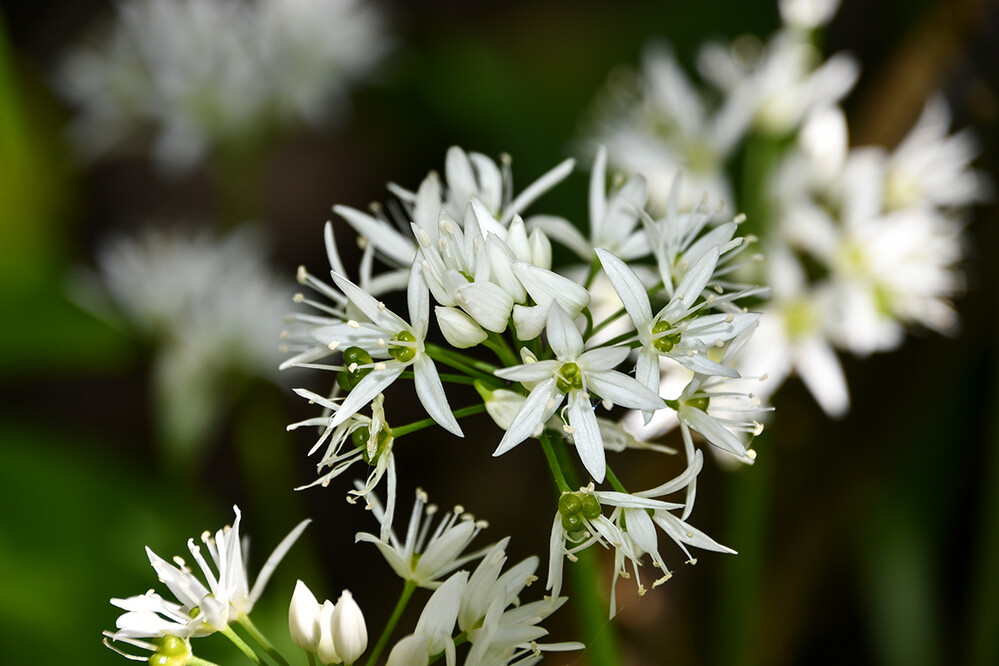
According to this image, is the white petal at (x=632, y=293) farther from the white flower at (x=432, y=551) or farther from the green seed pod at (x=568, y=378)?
the white flower at (x=432, y=551)

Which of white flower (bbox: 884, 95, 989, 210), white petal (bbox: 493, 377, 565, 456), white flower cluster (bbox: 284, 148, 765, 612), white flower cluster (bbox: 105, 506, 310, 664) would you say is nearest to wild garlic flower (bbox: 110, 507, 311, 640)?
white flower cluster (bbox: 105, 506, 310, 664)

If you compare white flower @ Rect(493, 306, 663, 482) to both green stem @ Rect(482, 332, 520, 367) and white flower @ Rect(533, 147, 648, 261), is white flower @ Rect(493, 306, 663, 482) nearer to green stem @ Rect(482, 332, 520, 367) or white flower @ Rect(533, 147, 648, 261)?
green stem @ Rect(482, 332, 520, 367)

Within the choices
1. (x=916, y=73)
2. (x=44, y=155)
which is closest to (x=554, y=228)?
(x=916, y=73)

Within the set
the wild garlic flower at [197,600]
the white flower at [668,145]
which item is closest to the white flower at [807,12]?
the white flower at [668,145]

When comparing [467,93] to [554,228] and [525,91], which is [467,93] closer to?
[525,91]

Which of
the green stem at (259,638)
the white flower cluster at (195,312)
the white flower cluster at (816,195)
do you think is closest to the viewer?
the green stem at (259,638)
